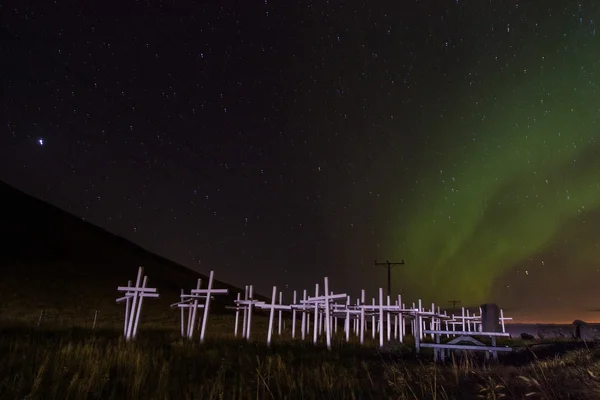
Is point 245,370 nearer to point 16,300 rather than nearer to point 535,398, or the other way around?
point 535,398

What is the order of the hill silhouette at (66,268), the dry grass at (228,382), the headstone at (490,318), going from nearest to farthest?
the dry grass at (228,382), the headstone at (490,318), the hill silhouette at (66,268)

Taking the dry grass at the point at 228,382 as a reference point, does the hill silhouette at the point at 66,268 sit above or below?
above

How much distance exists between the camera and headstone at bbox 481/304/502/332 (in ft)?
58.9

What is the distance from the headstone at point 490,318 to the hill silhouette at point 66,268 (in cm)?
3126

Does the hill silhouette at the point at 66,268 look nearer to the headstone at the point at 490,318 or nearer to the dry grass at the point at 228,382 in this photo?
the dry grass at the point at 228,382

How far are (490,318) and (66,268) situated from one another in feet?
189

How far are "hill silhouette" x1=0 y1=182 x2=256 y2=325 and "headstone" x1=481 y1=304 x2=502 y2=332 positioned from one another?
31264 millimetres

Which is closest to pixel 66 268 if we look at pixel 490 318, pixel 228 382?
pixel 490 318

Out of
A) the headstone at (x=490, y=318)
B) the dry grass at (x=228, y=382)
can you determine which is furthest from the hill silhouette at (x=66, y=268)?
the headstone at (x=490, y=318)

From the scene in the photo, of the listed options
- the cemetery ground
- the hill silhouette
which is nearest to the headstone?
the cemetery ground

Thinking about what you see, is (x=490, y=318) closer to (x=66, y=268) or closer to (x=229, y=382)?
(x=229, y=382)

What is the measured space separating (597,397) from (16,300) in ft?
166

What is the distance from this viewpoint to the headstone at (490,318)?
1794 cm

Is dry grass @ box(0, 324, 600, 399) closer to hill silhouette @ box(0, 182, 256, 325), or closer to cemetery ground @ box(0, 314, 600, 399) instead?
cemetery ground @ box(0, 314, 600, 399)
